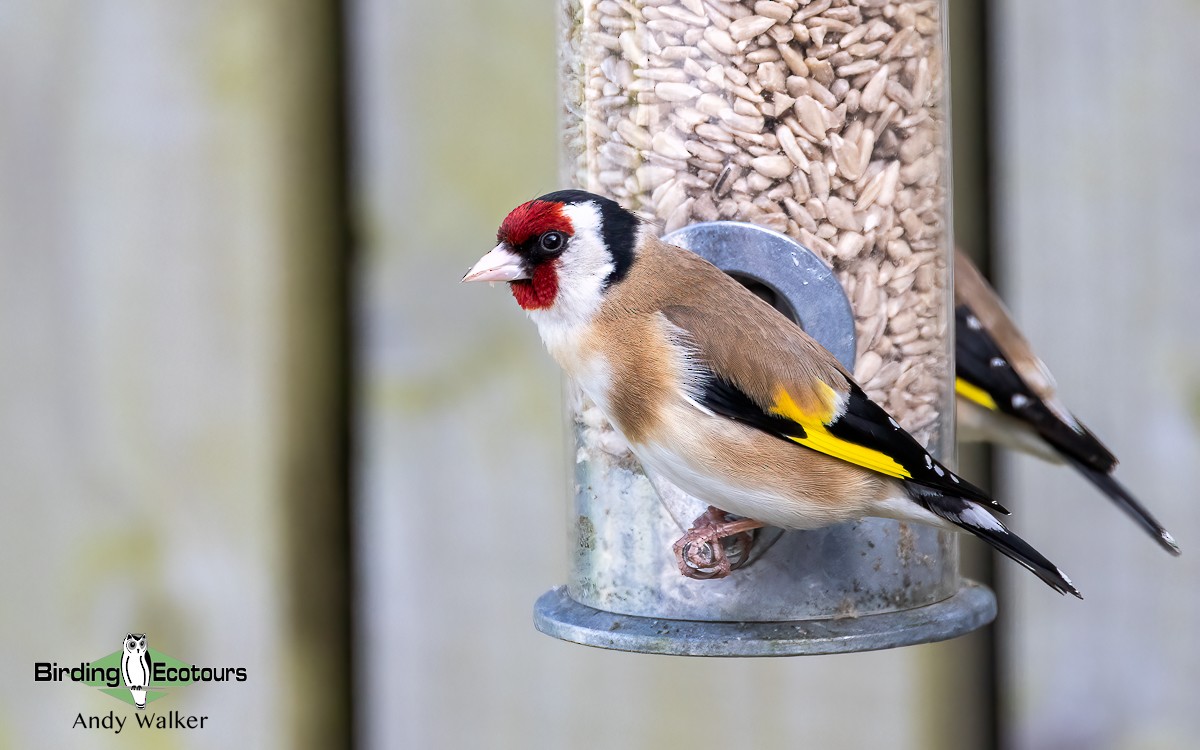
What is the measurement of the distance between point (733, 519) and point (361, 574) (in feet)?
2.19

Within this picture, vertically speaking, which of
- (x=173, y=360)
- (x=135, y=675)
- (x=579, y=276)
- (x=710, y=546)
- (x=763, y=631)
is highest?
(x=579, y=276)

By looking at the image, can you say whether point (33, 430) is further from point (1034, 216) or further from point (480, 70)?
point (1034, 216)

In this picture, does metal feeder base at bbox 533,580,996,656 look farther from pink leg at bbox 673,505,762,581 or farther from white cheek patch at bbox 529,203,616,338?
white cheek patch at bbox 529,203,616,338

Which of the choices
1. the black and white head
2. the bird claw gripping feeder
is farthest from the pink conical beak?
the bird claw gripping feeder

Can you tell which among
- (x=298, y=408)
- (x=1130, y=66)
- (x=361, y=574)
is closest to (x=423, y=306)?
(x=298, y=408)

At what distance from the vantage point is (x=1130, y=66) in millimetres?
2410

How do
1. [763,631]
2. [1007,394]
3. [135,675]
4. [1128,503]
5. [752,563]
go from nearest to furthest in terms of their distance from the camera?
1. [763,631]
2. [752,563]
3. [135,675]
4. [1128,503]
5. [1007,394]

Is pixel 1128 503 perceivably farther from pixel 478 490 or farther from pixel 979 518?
pixel 478 490

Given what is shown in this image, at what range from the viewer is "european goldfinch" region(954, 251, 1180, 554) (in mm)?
2449

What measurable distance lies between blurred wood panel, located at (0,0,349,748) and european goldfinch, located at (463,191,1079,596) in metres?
0.43

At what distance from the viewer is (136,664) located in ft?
7.48

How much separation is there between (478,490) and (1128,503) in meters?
1.15

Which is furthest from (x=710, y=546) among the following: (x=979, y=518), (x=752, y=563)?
(x=979, y=518)

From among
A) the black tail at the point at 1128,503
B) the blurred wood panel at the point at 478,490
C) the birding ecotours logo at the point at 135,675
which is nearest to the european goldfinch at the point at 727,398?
the blurred wood panel at the point at 478,490
